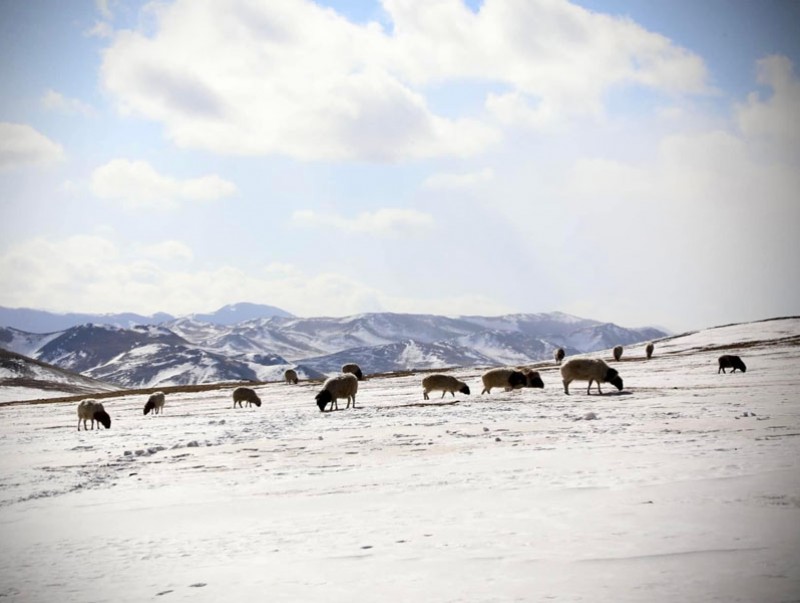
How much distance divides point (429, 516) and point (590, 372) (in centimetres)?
2204

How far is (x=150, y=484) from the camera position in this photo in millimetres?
12055

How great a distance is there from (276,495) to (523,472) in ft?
14.6

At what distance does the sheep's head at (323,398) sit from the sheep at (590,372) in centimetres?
1148

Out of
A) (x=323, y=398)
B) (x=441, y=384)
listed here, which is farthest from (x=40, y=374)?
(x=441, y=384)

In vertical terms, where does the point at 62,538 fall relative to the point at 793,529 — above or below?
below

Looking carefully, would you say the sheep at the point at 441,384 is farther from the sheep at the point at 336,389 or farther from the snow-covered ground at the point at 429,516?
the snow-covered ground at the point at 429,516

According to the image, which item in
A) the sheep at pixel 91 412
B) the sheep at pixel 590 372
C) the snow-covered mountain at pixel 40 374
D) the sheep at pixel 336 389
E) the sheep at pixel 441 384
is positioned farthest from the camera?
the snow-covered mountain at pixel 40 374

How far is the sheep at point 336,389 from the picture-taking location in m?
28.7

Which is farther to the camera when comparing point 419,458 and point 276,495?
point 419,458

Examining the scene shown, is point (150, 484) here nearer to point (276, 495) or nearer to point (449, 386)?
point (276, 495)

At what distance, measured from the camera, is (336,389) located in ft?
96.7

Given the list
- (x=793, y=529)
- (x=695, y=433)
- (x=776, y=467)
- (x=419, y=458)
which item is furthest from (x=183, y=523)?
(x=695, y=433)

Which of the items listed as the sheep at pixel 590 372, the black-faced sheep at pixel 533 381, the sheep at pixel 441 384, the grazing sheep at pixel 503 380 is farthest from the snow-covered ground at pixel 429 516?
the black-faced sheep at pixel 533 381

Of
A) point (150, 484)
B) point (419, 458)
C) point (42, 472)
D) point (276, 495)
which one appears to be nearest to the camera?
point (276, 495)
